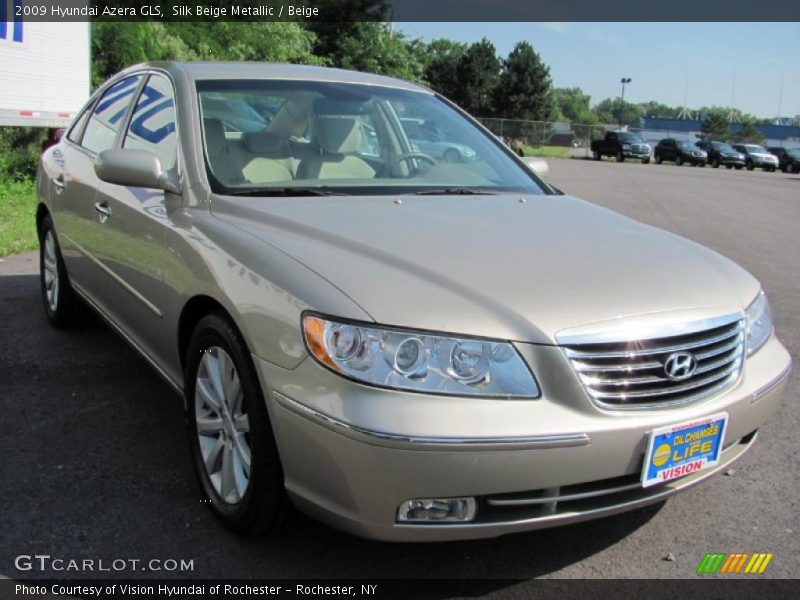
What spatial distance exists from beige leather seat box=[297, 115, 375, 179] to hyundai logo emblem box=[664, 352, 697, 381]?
167 cm

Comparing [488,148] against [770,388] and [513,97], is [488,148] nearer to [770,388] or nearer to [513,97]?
[770,388]

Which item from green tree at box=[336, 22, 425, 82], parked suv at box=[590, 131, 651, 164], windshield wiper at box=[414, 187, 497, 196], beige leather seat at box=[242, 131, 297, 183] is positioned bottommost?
windshield wiper at box=[414, 187, 497, 196]

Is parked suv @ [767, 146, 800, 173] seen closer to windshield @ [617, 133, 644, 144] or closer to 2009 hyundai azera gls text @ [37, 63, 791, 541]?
windshield @ [617, 133, 644, 144]

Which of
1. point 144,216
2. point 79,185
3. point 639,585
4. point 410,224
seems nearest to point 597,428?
point 639,585

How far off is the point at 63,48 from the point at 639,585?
12024 mm

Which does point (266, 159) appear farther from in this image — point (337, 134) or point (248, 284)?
point (248, 284)

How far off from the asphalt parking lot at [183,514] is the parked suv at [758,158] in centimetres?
4081

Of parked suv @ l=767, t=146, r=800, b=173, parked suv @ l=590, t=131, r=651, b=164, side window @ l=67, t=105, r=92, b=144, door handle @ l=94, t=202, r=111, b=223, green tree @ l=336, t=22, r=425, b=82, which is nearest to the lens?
door handle @ l=94, t=202, r=111, b=223

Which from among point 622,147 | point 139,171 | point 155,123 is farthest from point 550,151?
point 139,171

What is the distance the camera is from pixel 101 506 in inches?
115

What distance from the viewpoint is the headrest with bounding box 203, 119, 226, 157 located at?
10.9 ft

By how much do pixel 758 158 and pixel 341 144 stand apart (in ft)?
140

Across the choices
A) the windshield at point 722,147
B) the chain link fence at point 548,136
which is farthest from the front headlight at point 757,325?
the chain link fence at point 548,136

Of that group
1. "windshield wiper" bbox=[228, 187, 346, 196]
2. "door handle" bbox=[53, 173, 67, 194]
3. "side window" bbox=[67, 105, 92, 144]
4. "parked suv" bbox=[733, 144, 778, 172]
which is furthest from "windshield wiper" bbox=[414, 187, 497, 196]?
"parked suv" bbox=[733, 144, 778, 172]
